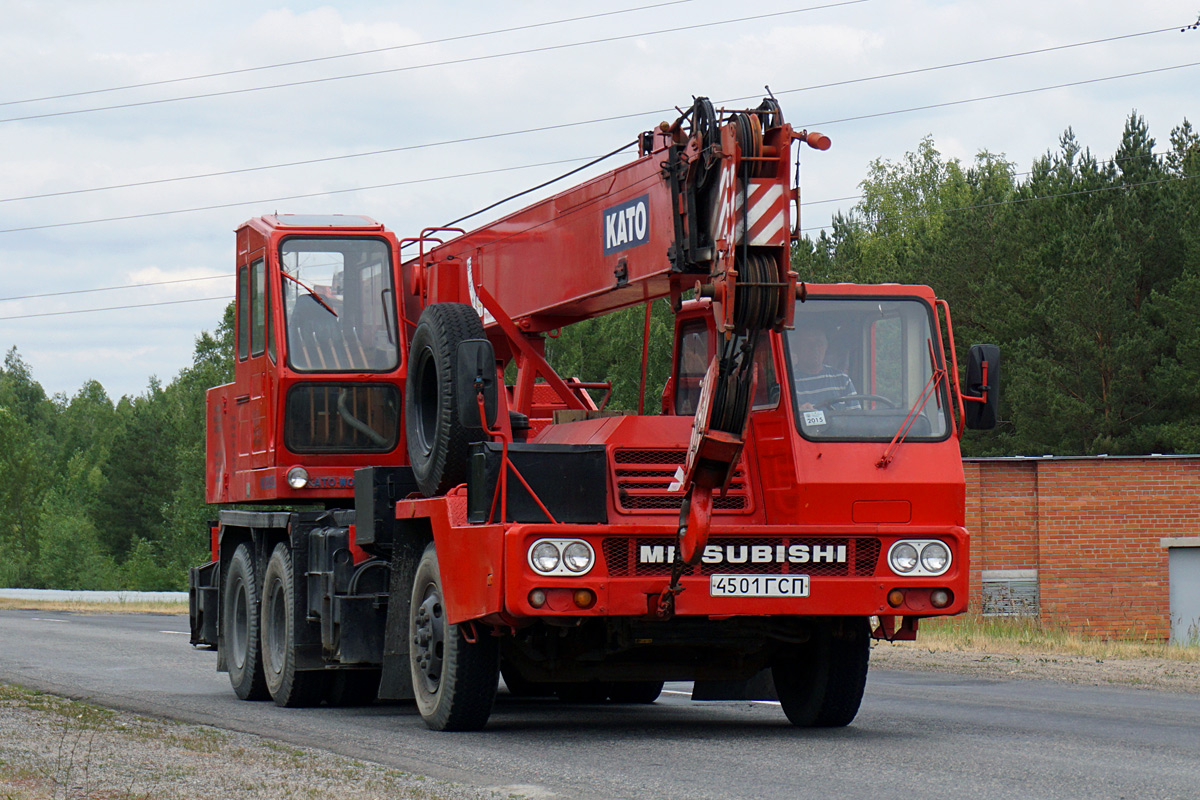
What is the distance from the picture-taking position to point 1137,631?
33406 millimetres

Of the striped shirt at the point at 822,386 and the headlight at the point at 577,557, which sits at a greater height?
the striped shirt at the point at 822,386

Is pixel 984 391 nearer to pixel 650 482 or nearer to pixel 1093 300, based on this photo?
pixel 650 482

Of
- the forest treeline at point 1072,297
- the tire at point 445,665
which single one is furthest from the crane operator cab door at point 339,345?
the forest treeline at point 1072,297

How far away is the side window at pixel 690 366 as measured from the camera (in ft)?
36.1

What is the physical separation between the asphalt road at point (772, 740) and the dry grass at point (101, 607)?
19.7m

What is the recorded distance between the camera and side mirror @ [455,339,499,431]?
9.80 m

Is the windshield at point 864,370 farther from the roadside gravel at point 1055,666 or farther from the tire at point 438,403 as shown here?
the roadside gravel at point 1055,666

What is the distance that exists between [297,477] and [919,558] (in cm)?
567

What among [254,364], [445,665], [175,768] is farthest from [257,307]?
[175,768]

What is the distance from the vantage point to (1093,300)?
4303 cm

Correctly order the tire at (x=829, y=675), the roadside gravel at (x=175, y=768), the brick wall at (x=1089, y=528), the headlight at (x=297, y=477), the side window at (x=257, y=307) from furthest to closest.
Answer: the brick wall at (x=1089, y=528)
the side window at (x=257, y=307)
the headlight at (x=297, y=477)
the tire at (x=829, y=675)
the roadside gravel at (x=175, y=768)

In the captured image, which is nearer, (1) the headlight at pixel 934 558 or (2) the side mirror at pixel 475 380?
(1) the headlight at pixel 934 558

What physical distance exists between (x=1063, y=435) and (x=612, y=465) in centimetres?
3597

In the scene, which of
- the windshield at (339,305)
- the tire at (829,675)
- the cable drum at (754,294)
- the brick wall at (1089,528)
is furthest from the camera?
the brick wall at (1089,528)
